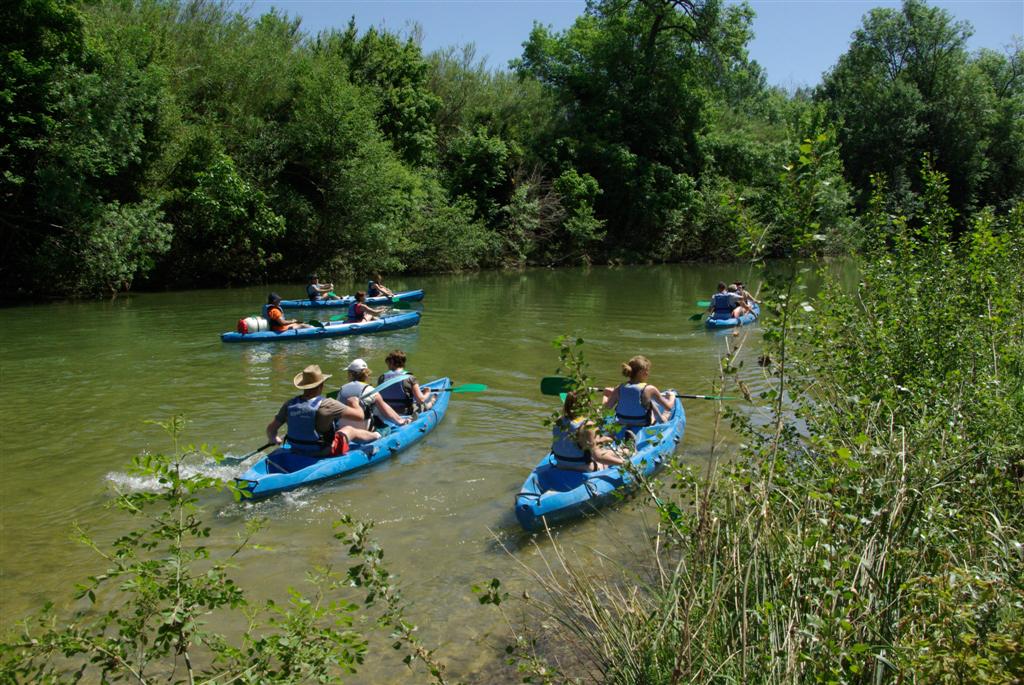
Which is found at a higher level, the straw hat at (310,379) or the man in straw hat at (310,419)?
the straw hat at (310,379)

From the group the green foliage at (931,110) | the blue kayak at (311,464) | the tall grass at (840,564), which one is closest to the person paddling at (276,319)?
the blue kayak at (311,464)

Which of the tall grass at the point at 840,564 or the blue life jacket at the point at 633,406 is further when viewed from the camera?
the blue life jacket at the point at 633,406

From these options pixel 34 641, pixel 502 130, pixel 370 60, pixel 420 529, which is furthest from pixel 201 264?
pixel 34 641

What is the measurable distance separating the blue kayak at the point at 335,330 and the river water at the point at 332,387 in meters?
0.25

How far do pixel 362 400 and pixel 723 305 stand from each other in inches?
447

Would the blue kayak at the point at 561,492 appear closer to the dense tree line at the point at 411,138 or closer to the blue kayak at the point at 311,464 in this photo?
the blue kayak at the point at 311,464

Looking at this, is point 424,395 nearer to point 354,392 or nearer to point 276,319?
point 354,392

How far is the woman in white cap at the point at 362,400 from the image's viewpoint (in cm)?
914

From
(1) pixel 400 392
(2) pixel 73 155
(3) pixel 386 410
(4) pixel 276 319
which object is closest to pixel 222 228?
(2) pixel 73 155

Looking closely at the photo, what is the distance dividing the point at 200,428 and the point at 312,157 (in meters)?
19.5

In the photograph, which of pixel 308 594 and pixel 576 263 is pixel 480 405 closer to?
pixel 308 594

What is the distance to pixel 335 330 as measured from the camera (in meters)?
17.4

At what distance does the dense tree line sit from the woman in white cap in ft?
18.7

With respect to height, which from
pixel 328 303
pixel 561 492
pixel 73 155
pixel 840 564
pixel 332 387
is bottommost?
pixel 332 387
